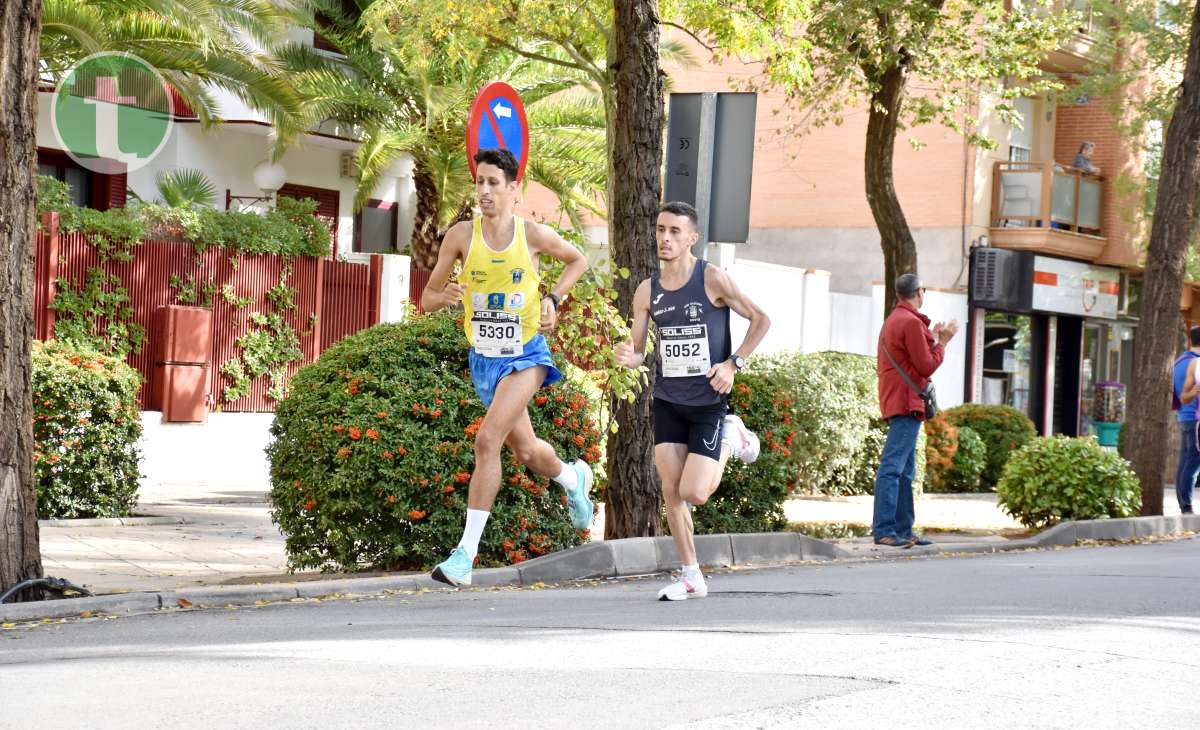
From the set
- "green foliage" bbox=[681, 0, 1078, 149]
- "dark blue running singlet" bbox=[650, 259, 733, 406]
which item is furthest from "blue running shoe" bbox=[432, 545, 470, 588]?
"green foliage" bbox=[681, 0, 1078, 149]

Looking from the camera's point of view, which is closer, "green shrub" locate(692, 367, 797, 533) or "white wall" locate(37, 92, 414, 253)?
"green shrub" locate(692, 367, 797, 533)

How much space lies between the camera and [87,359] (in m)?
13.0

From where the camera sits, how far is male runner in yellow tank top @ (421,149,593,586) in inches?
346

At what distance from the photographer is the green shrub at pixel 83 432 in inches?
495

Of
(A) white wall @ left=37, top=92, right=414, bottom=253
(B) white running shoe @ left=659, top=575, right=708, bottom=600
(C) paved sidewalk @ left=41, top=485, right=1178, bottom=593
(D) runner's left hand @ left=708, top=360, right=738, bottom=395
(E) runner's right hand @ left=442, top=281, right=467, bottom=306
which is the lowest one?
(C) paved sidewalk @ left=41, top=485, right=1178, bottom=593

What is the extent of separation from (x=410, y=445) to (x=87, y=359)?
4789 millimetres

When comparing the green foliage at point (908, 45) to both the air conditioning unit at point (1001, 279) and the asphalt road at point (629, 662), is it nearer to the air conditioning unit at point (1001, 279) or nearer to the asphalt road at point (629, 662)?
the air conditioning unit at point (1001, 279)

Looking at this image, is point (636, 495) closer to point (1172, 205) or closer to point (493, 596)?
point (493, 596)

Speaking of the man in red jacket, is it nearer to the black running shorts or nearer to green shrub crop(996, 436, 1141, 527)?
Answer: green shrub crop(996, 436, 1141, 527)

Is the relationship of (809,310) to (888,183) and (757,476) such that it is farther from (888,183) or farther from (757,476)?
(757,476)

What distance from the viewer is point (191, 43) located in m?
21.6

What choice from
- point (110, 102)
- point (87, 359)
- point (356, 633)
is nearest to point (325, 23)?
point (110, 102)

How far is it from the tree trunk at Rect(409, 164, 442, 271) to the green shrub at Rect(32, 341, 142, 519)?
512 inches

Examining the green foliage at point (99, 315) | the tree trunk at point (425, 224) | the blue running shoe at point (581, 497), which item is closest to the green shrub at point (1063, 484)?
the blue running shoe at point (581, 497)
